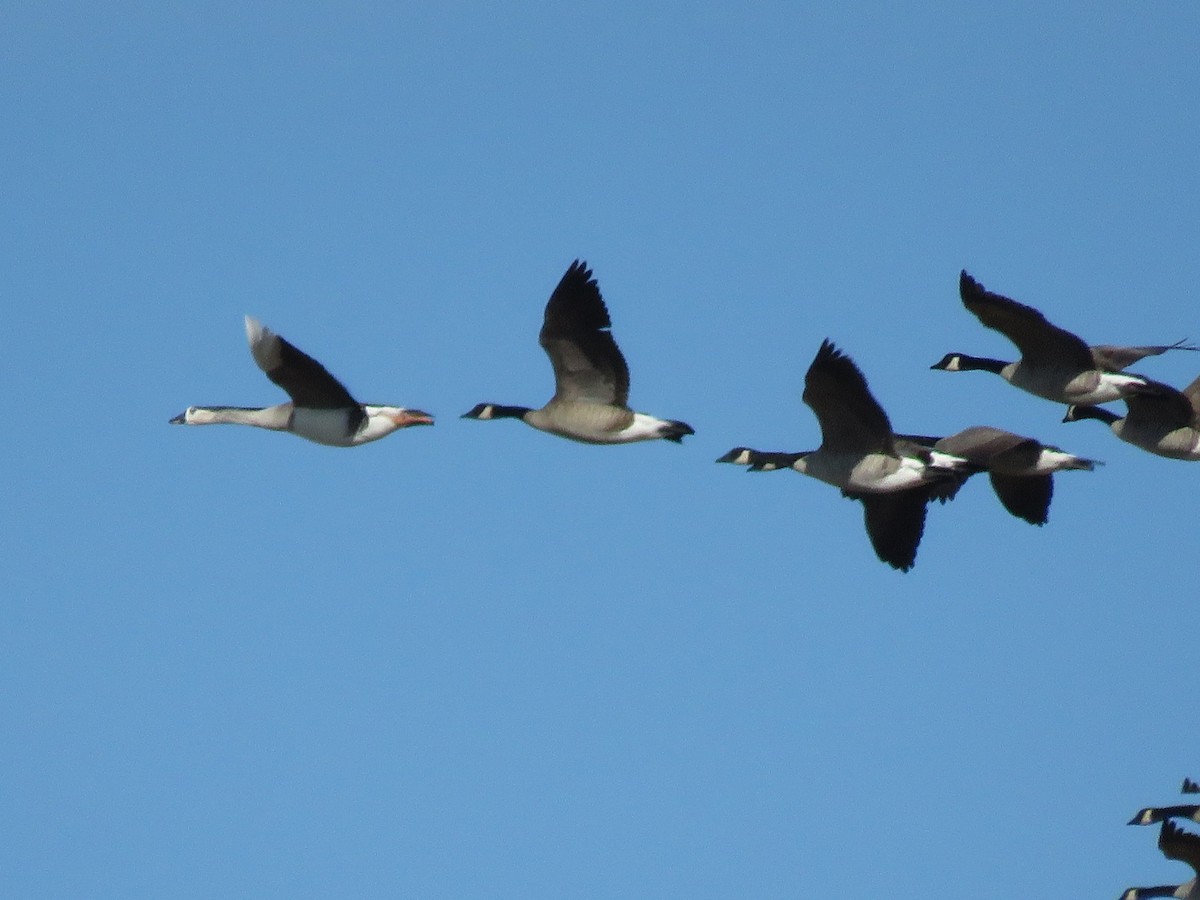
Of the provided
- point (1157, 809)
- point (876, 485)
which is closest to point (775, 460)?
point (876, 485)

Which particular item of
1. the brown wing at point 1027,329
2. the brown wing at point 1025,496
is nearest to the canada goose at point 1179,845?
the brown wing at point 1025,496

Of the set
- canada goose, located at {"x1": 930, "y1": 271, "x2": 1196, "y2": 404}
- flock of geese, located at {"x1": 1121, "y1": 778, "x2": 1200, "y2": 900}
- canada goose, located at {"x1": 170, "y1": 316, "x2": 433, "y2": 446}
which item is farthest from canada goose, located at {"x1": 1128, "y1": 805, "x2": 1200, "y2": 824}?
canada goose, located at {"x1": 170, "y1": 316, "x2": 433, "y2": 446}

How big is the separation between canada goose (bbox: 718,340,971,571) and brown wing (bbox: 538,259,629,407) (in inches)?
60.8

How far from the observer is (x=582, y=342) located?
17.6m

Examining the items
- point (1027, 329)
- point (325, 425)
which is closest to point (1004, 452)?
point (1027, 329)

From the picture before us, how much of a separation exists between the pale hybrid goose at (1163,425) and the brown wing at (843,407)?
285cm

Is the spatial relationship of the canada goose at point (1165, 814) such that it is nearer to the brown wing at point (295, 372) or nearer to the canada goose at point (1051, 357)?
the canada goose at point (1051, 357)

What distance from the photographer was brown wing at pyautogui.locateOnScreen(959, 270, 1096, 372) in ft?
59.1

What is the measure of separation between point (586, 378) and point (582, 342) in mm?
377

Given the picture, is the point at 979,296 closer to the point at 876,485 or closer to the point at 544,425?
the point at 876,485

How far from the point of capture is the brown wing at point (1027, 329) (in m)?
18.0

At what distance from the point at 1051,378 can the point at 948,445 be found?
4.19 ft

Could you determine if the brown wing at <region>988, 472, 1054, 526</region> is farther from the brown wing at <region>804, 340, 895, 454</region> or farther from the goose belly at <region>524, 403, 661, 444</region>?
the goose belly at <region>524, 403, 661, 444</region>

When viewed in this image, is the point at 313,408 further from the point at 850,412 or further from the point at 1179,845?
the point at 1179,845
